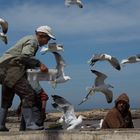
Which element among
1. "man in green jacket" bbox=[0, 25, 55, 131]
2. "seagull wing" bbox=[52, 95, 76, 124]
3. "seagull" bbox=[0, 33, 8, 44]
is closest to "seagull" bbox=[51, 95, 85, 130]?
"seagull wing" bbox=[52, 95, 76, 124]

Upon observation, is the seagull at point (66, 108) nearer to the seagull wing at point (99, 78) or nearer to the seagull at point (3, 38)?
the seagull wing at point (99, 78)

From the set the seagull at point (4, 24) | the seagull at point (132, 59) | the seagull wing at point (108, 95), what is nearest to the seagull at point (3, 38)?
the seagull at point (4, 24)

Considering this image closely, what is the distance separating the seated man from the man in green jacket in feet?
3.68

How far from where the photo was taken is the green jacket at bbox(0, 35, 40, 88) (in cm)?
839

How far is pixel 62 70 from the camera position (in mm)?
8938

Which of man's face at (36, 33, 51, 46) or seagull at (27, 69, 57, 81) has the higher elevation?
man's face at (36, 33, 51, 46)

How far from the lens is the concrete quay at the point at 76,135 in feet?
25.3

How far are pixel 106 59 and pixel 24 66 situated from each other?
142 cm

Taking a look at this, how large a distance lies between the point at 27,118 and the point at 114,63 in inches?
67.7

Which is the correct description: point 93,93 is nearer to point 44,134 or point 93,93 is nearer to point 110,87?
point 110,87

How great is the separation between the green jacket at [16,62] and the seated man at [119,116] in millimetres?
1422

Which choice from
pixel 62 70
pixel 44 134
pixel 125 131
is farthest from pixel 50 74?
pixel 125 131

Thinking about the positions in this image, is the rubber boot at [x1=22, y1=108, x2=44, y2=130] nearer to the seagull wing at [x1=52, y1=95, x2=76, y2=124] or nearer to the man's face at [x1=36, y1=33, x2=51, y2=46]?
the seagull wing at [x1=52, y1=95, x2=76, y2=124]

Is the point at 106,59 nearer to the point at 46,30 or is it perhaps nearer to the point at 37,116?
the point at 46,30
